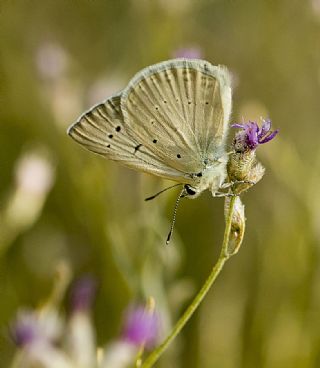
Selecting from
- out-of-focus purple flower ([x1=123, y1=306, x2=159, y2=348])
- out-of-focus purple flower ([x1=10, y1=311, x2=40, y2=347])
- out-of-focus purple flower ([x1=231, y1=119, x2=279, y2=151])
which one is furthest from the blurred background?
out-of-focus purple flower ([x1=231, y1=119, x2=279, y2=151])

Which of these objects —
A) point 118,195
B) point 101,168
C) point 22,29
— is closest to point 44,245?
point 118,195

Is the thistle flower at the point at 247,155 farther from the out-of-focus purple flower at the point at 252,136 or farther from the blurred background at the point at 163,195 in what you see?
the blurred background at the point at 163,195

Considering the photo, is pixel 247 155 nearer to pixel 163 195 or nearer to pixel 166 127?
pixel 166 127

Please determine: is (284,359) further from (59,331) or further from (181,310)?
(59,331)

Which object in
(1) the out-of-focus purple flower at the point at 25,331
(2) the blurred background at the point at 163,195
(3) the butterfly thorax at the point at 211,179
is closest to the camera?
(3) the butterfly thorax at the point at 211,179

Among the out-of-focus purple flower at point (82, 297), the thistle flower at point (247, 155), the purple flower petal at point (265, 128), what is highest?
the purple flower petal at point (265, 128)

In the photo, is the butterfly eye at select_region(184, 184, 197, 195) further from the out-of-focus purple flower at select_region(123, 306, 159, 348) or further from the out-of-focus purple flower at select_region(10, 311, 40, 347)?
the out-of-focus purple flower at select_region(10, 311, 40, 347)

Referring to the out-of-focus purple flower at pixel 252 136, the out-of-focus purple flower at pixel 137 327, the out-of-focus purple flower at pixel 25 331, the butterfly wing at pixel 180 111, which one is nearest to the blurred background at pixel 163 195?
the out-of-focus purple flower at pixel 25 331
